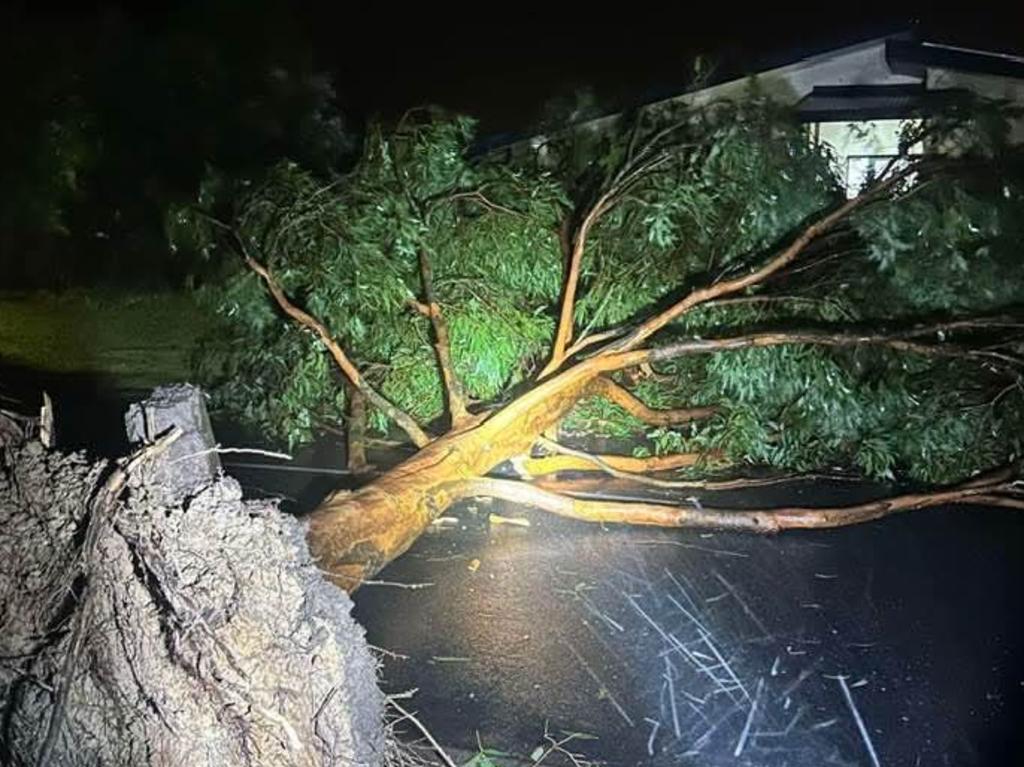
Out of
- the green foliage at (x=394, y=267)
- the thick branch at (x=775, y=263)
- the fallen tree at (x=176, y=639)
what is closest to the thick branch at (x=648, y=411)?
the green foliage at (x=394, y=267)

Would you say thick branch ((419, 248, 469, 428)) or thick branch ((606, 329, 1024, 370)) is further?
thick branch ((419, 248, 469, 428))

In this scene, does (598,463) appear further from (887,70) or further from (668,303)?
(887,70)

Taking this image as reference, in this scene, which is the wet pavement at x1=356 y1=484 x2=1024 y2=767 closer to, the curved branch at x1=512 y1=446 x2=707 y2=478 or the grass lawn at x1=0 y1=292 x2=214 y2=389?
the curved branch at x1=512 y1=446 x2=707 y2=478

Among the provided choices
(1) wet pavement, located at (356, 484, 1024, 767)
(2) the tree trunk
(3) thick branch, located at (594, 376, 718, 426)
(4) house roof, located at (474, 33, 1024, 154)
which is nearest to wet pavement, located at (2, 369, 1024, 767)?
(1) wet pavement, located at (356, 484, 1024, 767)

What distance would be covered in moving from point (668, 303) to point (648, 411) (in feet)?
2.97

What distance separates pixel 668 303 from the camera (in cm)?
849

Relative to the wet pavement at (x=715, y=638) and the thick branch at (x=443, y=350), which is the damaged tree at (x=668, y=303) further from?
the wet pavement at (x=715, y=638)

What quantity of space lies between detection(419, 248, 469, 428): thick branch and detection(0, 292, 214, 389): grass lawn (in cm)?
411

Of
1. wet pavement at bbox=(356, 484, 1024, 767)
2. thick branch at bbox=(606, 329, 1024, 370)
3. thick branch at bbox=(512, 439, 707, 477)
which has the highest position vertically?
thick branch at bbox=(606, 329, 1024, 370)

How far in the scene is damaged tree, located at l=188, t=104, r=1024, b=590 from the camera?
752cm

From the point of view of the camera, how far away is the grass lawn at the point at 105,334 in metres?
11.6

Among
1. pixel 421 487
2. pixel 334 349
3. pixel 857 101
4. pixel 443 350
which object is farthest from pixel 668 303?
pixel 857 101

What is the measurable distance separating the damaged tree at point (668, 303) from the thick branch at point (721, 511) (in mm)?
20

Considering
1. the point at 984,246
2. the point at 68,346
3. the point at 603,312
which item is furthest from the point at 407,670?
the point at 68,346
